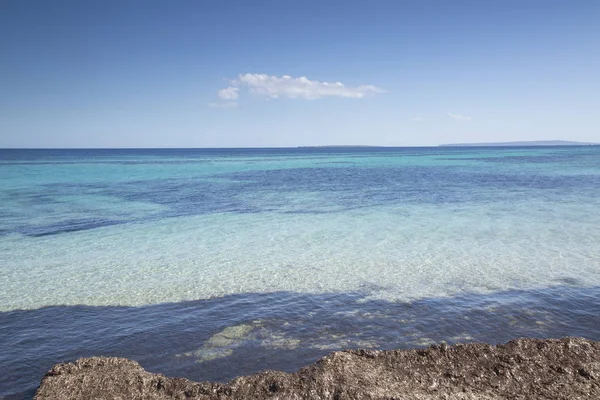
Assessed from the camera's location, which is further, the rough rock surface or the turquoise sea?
the turquoise sea

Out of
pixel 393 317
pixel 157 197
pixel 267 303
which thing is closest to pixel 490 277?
pixel 393 317

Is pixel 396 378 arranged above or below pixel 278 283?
above

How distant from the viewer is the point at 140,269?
12.9 meters

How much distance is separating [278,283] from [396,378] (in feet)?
19.5

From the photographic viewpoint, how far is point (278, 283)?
11.3 m

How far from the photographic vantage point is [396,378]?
580 cm

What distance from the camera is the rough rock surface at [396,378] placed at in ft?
17.9

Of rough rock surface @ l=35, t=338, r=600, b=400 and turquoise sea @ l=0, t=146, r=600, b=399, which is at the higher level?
rough rock surface @ l=35, t=338, r=600, b=400

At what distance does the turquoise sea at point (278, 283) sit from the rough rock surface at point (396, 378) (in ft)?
2.89

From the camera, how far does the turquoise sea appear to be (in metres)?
7.70

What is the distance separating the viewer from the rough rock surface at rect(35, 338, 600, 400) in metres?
5.44

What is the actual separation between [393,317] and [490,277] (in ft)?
14.5

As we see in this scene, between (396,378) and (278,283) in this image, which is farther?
(278,283)

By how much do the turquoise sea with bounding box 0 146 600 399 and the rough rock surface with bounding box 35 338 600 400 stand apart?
88cm
